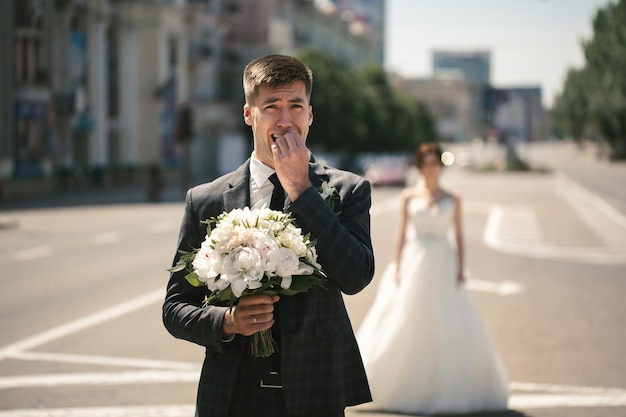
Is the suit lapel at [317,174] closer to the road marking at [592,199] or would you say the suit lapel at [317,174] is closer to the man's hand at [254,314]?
the man's hand at [254,314]

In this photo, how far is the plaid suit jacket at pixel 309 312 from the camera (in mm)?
3318

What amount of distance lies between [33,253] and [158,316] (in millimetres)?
8626

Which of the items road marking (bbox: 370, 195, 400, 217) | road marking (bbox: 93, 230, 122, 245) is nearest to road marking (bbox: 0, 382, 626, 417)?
road marking (bbox: 93, 230, 122, 245)

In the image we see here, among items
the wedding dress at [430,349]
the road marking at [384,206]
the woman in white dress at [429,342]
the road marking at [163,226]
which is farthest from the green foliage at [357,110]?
the wedding dress at [430,349]

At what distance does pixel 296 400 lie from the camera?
11.0ft

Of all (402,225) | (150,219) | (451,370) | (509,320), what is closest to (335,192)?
(451,370)

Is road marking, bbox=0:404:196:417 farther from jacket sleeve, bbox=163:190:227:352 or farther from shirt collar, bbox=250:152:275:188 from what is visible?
shirt collar, bbox=250:152:275:188

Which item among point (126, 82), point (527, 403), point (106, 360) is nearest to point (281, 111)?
point (527, 403)

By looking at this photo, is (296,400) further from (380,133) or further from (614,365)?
(380,133)

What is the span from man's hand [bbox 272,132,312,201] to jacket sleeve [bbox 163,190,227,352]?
41cm

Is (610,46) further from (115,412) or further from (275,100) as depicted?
(275,100)

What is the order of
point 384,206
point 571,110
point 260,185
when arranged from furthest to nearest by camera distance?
point 571,110, point 384,206, point 260,185

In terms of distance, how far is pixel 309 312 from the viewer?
341 cm

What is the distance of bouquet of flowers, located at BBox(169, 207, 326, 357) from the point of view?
3219mm
